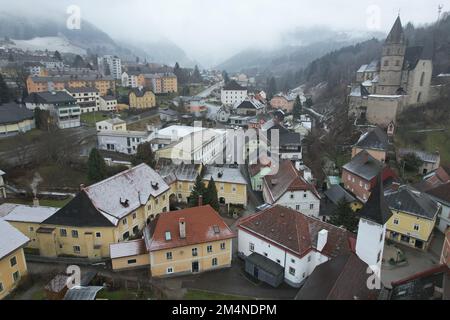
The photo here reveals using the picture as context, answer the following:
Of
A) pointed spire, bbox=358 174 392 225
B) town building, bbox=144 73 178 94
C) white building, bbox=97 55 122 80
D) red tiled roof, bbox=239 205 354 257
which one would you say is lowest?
red tiled roof, bbox=239 205 354 257

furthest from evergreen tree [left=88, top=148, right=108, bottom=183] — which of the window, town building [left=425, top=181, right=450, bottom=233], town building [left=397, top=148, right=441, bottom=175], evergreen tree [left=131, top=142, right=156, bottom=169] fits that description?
town building [left=397, top=148, right=441, bottom=175]

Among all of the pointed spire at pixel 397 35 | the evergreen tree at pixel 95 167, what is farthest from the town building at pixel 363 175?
the evergreen tree at pixel 95 167

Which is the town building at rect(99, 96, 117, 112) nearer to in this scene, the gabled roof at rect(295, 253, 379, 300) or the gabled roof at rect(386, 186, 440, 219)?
the gabled roof at rect(386, 186, 440, 219)

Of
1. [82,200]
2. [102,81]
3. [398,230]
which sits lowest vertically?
[398,230]

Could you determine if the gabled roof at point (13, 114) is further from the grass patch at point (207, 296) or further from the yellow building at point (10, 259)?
the grass patch at point (207, 296)

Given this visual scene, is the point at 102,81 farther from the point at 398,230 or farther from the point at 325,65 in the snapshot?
the point at 325,65
